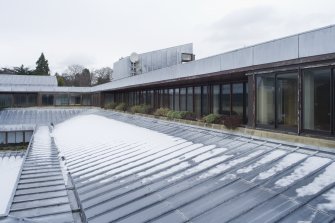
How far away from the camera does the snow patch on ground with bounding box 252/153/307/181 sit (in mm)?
8188

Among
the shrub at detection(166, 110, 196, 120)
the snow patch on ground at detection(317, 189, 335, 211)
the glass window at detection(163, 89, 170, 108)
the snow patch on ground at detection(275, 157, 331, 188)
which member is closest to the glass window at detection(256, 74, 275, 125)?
the snow patch on ground at detection(275, 157, 331, 188)

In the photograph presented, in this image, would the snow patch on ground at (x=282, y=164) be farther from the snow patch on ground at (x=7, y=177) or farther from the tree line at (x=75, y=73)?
the tree line at (x=75, y=73)

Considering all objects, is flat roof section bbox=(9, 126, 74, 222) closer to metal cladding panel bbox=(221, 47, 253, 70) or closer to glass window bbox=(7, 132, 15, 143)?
metal cladding panel bbox=(221, 47, 253, 70)

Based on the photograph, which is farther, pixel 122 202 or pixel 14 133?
pixel 14 133

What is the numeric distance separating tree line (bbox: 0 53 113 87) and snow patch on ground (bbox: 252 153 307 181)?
3481 inches

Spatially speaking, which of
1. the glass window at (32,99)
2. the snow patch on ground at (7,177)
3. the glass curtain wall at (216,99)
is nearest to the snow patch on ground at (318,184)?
the glass curtain wall at (216,99)

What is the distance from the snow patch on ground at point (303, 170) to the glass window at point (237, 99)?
5.80m

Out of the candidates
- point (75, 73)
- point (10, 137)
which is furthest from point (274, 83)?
point (75, 73)

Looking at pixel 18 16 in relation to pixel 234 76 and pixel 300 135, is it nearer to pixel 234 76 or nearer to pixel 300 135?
pixel 234 76

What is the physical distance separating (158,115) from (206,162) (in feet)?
38.3

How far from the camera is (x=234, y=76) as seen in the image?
44.8 feet

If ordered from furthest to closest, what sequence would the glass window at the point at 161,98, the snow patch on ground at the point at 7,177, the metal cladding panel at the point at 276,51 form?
the glass window at the point at 161,98 → the snow patch on ground at the point at 7,177 → the metal cladding panel at the point at 276,51

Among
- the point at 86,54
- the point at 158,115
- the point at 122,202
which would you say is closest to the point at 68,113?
the point at 158,115

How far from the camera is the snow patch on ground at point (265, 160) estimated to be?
349 inches
